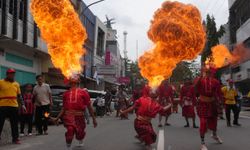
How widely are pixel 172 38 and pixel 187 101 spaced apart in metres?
2.52

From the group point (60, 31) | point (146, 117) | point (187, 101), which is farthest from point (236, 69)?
point (146, 117)

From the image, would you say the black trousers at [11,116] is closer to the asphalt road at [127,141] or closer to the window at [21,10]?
the asphalt road at [127,141]

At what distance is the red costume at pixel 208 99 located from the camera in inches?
462

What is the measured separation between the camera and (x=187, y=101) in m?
18.2

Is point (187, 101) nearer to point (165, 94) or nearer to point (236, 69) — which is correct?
point (165, 94)

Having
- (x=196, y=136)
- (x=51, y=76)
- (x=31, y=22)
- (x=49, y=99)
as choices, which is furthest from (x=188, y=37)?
(x=51, y=76)

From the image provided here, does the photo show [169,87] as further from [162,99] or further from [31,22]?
[31,22]

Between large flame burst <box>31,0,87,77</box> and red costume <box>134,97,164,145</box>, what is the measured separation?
4.39 metres

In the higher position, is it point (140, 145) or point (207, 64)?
point (207, 64)

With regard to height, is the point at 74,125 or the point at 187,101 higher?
the point at 187,101

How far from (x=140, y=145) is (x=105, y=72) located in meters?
32.6

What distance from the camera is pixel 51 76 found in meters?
37.3

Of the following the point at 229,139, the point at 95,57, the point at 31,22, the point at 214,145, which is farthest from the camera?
the point at 95,57

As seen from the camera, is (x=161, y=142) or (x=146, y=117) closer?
(x=146, y=117)
